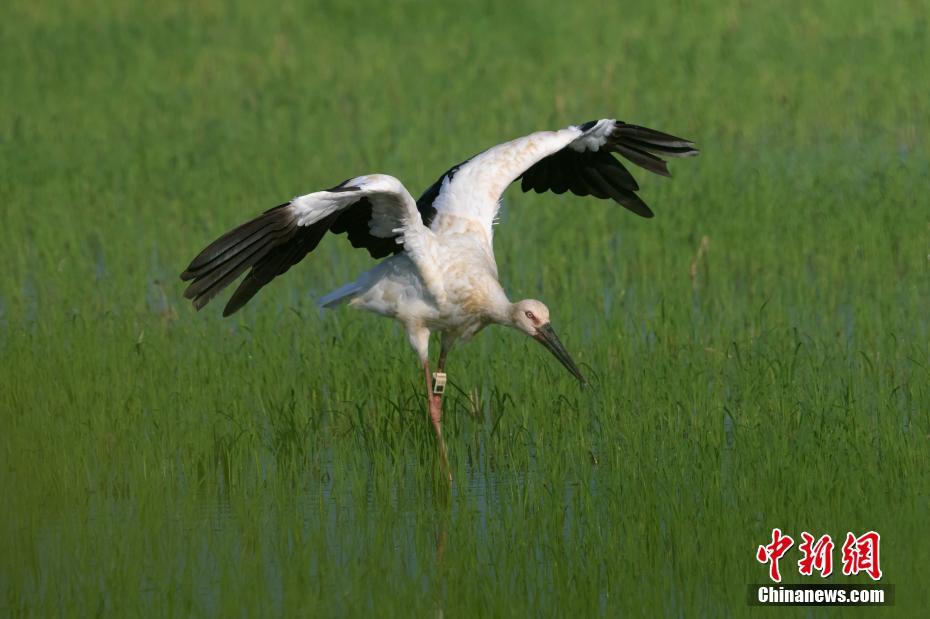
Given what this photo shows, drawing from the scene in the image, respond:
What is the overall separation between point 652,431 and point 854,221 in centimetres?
333

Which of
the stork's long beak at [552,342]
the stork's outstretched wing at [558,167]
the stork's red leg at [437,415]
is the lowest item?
the stork's red leg at [437,415]

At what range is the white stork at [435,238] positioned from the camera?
6.14 metres

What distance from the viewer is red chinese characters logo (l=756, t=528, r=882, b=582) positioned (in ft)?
16.6

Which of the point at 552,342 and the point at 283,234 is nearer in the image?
the point at 283,234

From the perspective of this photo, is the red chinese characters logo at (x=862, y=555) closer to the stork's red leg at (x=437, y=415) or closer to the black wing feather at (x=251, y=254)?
the stork's red leg at (x=437, y=415)

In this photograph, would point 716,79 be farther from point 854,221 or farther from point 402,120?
point 854,221

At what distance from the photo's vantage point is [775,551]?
5191 mm

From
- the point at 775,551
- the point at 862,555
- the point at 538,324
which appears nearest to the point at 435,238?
the point at 538,324

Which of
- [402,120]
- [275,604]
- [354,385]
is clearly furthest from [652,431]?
[402,120]

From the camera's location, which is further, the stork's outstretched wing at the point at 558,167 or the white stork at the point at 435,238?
the stork's outstretched wing at the point at 558,167

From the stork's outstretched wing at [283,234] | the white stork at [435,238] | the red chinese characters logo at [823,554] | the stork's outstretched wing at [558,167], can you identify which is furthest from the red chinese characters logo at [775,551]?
the stork's outstretched wing at [558,167]

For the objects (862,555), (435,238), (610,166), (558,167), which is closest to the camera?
(862,555)

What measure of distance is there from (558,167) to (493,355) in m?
1.04

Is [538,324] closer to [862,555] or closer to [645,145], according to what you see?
[645,145]
